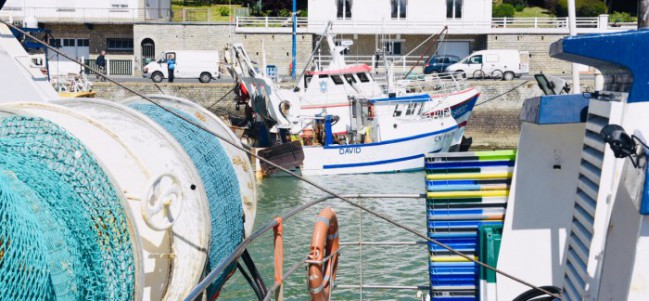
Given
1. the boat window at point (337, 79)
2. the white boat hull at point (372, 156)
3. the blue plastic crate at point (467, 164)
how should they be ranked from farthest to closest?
the boat window at point (337, 79), the white boat hull at point (372, 156), the blue plastic crate at point (467, 164)

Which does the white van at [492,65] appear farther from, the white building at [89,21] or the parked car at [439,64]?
the white building at [89,21]

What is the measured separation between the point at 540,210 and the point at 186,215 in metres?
2.15

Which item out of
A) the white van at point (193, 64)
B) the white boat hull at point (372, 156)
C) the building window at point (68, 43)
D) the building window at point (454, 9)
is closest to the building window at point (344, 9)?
the building window at point (454, 9)

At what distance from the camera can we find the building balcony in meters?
43.7

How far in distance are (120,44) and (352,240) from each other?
33.0m

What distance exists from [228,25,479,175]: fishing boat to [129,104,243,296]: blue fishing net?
60.1 feet

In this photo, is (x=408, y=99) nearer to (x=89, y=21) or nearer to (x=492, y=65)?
(x=492, y=65)

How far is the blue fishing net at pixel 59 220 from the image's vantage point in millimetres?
4109

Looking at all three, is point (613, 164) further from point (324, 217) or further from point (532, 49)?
point (532, 49)

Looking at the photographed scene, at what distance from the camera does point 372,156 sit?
26.9 meters

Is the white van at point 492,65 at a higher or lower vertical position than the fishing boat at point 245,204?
lower

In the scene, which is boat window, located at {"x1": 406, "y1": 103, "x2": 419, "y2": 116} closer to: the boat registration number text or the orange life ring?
the boat registration number text

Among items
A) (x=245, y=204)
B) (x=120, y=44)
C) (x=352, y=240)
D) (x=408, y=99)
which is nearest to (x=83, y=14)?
(x=120, y=44)

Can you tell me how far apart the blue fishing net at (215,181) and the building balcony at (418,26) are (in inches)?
1460
